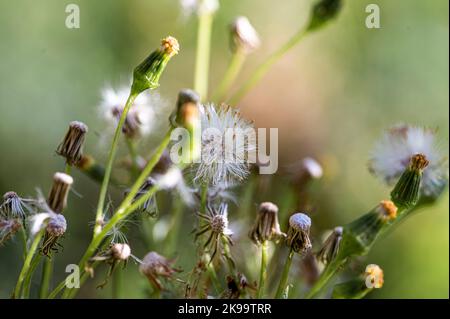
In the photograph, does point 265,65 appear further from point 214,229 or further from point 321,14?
point 214,229

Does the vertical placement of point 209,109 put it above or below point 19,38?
below

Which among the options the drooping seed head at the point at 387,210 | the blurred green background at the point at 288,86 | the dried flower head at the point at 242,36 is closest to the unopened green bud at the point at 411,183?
the drooping seed head at the point at 387,210

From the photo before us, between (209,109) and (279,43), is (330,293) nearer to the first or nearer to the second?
(209,109)

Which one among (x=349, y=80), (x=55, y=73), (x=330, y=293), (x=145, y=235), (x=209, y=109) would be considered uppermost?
(x=349, y=80)

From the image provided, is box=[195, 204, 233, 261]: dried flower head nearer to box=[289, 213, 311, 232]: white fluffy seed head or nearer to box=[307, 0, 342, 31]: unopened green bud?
box=[289, 213, 311, 232]: white fluffy seed head

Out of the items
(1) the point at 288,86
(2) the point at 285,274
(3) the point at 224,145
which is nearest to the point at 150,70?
(3) the point at 224,145

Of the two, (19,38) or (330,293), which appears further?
(19,38)

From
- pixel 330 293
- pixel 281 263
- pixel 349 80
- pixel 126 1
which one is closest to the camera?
pixel 330 293
